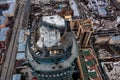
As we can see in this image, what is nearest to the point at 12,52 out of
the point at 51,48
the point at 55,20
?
the point at 55,20

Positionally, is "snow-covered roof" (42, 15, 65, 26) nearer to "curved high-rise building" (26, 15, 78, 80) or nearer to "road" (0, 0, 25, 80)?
"curved high-rise building" (26, 15, 78, 80)

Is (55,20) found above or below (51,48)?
A: above

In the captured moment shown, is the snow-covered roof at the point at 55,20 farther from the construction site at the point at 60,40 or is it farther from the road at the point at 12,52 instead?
the road at the point at 12,52

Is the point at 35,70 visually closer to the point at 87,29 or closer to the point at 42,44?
the point at 42,44

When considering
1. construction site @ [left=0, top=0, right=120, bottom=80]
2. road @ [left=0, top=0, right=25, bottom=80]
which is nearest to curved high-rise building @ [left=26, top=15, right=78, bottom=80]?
construction site @ [left=0, top=0, right=120, bottom=80]

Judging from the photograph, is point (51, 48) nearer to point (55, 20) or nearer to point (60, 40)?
point (60, 40)

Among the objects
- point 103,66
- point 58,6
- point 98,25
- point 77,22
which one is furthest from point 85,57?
point 58,6
